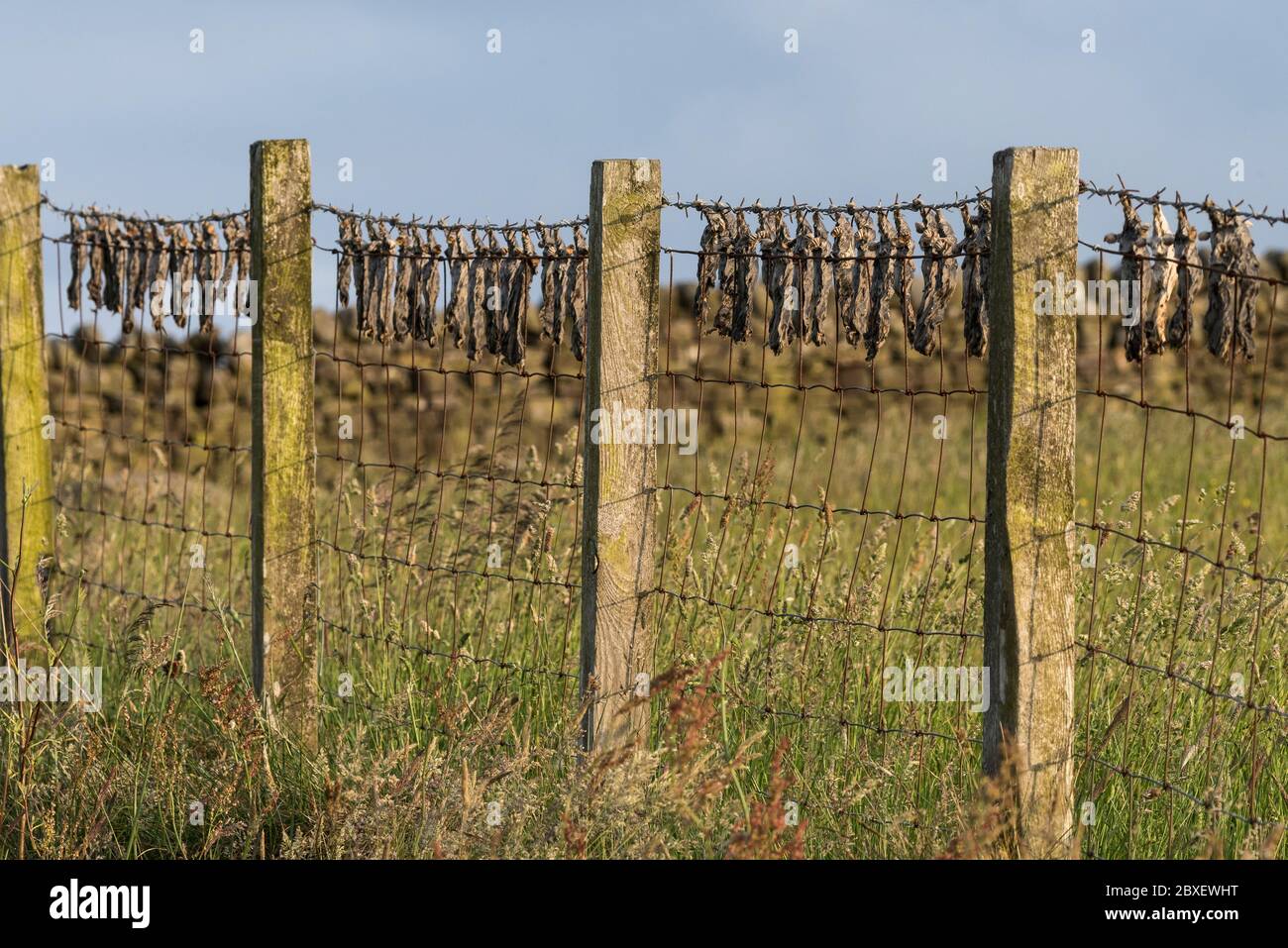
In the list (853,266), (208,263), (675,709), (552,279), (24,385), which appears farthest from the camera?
(24,385)

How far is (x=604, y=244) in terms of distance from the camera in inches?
152

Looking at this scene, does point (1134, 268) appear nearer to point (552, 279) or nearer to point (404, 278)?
point (552, 279)

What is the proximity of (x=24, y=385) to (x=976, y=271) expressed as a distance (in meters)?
4.78

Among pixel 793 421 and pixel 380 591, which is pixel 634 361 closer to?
pixel 380 591

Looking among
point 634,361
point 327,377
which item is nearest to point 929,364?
point 327,377

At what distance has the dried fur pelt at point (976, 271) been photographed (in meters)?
3.50

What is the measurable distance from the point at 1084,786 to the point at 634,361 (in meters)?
1.85

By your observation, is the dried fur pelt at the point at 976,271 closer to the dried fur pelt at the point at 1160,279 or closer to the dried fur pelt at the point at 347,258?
the dried fur pelt at the point at 1160,279

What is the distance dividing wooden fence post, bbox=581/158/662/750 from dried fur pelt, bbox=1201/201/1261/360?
152 cm

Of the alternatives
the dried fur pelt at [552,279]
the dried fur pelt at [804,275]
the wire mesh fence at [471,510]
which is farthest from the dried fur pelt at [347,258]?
the dried fur pelt at [804,275]

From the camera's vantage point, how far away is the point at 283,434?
4820 mm

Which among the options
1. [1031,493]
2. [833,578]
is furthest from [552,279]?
[833,578]

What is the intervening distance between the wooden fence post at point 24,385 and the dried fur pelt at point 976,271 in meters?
4.62

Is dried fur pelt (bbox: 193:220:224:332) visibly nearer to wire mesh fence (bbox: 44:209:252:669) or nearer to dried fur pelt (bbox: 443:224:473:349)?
wire mesh fence (bbox: 44:209:252:669)
